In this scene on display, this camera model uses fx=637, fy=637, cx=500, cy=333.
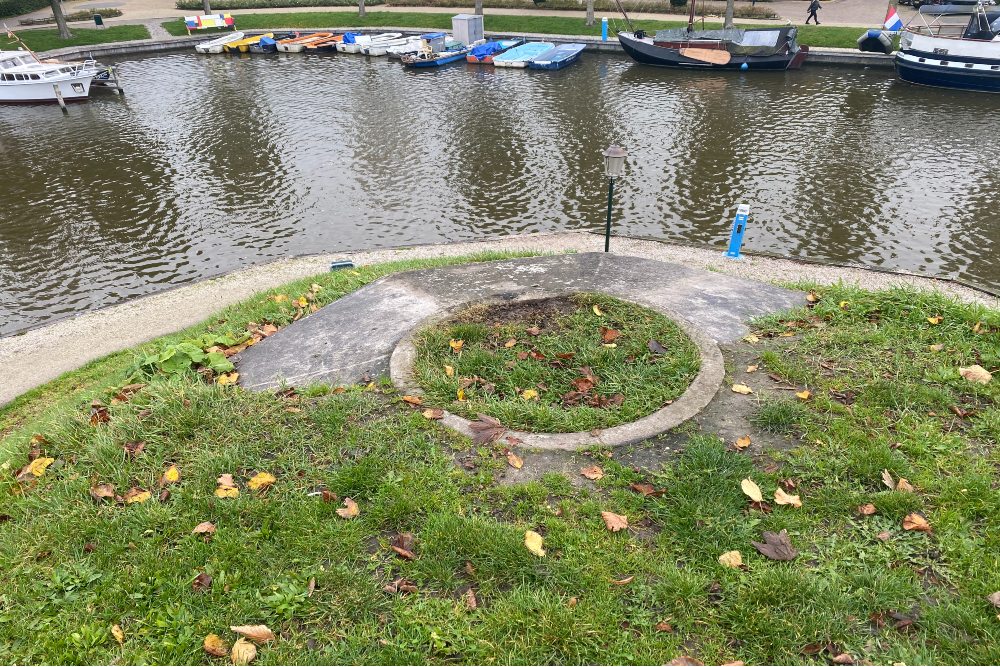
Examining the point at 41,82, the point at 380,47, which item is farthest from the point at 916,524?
the point at 380,47

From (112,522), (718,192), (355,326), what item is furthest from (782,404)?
(718,192)

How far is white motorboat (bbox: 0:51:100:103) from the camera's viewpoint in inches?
979

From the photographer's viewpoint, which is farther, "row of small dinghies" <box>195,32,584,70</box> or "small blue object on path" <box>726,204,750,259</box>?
"row of small dinghies" <box>195,32,584,70</box>

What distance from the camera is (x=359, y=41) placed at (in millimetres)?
Result: 32938

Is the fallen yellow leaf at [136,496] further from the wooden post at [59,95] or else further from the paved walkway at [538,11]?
the paved walkway at [538,11]

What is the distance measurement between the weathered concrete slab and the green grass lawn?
36.7 meters

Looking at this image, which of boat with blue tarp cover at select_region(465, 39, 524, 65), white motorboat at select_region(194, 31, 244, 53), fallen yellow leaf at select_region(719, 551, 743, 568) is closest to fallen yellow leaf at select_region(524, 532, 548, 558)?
fallen yellow leaf at select_region(719, 551, 743, 568)

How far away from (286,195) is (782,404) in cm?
1475

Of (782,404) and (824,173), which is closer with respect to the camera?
(782,404)

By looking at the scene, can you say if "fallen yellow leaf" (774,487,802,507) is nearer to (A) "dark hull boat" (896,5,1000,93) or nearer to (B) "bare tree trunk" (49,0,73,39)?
(A) "dark hull boat" (896,5,1000,93)

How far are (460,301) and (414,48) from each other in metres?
27.7

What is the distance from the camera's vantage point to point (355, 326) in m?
7.24

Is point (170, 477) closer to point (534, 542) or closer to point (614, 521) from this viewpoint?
point (534, 542)

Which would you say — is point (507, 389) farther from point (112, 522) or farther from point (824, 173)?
point (824, 173)
